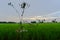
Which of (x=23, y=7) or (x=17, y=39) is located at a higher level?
(x=23, y=7)

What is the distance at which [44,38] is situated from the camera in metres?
4.82

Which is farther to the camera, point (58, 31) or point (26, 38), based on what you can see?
point (58, 31)

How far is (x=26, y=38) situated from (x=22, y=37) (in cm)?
9

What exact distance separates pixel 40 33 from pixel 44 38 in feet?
0.50

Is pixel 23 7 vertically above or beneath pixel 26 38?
above

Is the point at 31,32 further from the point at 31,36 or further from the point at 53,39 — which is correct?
the point at 53,39

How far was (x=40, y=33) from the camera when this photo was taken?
4875 mm

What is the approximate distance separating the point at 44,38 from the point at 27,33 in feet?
1.32

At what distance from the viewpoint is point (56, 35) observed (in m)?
4.93

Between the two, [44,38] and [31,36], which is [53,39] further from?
[31,36]

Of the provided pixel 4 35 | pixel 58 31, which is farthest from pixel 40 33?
pixel 4 35

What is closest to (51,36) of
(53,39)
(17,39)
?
(53,39)

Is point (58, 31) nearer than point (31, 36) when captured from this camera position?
No

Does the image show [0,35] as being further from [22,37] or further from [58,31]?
[58,31]
